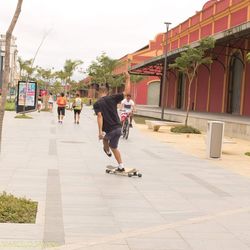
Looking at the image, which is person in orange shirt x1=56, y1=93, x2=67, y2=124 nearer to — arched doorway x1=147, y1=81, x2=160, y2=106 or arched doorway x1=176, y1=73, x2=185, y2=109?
Result: arched doorway x1=176, y1=73, x2=185, y2=109

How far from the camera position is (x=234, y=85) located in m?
35.9

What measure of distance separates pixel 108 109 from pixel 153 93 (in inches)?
2359

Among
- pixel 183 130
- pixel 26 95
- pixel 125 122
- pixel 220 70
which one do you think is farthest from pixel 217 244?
pixel 220 70

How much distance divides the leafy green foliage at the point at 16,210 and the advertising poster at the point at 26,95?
27.4 m

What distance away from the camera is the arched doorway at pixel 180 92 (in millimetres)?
51562

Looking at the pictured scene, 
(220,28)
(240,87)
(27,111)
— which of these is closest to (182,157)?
(240,87)

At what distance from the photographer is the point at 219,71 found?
38562mm

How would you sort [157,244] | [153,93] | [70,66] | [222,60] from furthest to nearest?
[70,66] → [153,93] → [222,60] → [157,244]

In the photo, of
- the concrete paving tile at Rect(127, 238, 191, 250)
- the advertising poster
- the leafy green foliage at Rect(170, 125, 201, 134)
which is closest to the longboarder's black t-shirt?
the concrete paving tile at Rect(127, 238, 191, 250)

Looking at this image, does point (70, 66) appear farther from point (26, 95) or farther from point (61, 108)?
point (61, 108)

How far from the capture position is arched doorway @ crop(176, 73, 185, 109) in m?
51.6

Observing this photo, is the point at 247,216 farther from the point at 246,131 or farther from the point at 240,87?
the point at 240,87

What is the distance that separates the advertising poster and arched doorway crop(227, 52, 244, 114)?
13.0 metres

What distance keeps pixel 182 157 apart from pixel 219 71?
1015 inches
